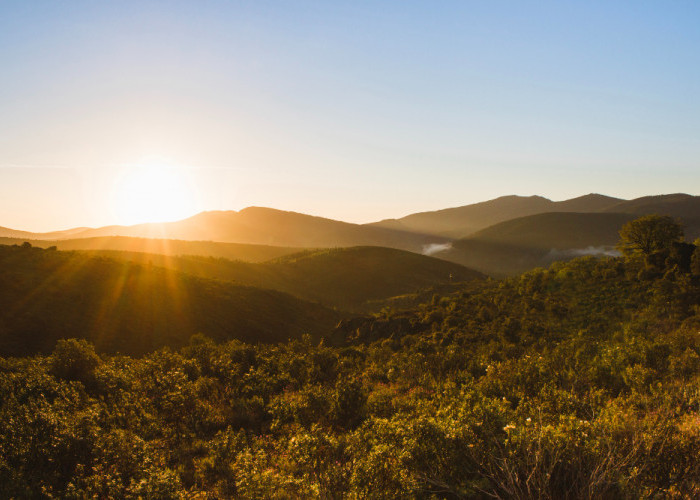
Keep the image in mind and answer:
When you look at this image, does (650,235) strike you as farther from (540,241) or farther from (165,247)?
(540,241)

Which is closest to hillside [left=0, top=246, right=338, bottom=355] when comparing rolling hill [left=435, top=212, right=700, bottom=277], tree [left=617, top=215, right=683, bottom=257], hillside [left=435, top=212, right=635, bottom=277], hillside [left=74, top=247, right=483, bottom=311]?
hillside [left=74, top=247, right=483, bottom=311]

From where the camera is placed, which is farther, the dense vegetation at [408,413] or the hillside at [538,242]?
the hillside at [538,242]

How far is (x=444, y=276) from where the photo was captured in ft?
265

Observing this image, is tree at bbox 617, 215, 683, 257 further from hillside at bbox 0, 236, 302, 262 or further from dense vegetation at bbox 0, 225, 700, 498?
hillside at bbox 0, 236, 302, 262

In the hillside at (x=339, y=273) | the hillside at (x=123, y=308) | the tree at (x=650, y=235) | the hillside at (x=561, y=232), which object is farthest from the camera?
the hillside at (x=561, y=232)

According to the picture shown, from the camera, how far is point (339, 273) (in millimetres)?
76312

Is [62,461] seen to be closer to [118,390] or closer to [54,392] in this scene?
[54,392]

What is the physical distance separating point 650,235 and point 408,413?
79.3 ft

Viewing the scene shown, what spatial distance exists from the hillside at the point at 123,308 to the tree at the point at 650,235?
2655 cm


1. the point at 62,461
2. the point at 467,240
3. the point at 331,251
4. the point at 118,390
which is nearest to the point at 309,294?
the point at 331,251

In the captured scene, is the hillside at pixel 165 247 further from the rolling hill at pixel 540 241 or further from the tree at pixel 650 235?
the tree at pixel 650 235

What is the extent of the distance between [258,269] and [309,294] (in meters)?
12.2

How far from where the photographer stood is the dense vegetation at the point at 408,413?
566 centimetres

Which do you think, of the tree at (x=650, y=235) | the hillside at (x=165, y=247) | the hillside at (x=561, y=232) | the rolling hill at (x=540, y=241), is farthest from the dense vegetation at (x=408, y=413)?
the hillside at (x=561, y=232)
